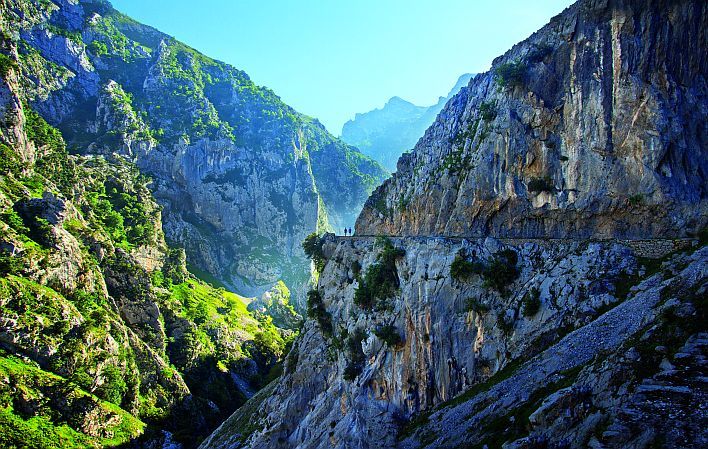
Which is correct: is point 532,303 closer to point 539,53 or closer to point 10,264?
point 539,53

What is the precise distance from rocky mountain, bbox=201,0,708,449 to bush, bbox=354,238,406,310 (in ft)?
0.62

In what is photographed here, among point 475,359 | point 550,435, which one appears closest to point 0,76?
point 475,359

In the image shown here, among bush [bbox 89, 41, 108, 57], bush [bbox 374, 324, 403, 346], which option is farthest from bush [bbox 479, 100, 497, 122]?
bush [bbox 89, 41, 108, 57]

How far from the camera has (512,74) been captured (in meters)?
52.2

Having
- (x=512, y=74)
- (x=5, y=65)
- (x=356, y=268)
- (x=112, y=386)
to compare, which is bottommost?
(x=112, y=386)

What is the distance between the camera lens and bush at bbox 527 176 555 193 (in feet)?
149

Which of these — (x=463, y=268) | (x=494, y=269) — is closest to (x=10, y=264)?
(x=463, y=268)

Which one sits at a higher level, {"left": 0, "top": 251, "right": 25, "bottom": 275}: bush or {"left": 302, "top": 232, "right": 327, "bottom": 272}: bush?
{"left": 0, "top": 251, "right": 25, "bottom": 275}: bush

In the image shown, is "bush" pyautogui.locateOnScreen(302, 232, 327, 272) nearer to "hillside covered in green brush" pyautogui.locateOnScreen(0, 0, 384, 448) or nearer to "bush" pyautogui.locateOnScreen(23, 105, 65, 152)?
"hillside covered in green brush" pyautogui.locateOnScreen(0, 0, 384, 448)

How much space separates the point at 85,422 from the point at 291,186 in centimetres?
13244

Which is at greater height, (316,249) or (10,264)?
(10,264)

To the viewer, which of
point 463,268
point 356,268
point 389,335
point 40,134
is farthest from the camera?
point 40,134

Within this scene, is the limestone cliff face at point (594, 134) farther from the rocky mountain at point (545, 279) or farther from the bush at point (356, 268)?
the bush at point (356, 268)

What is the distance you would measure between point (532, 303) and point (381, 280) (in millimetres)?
18704
